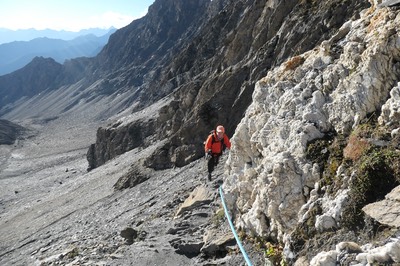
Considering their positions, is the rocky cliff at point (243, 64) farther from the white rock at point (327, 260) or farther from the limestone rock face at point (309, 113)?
the white rock at point (327, 260)

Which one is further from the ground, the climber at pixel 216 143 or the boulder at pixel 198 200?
the climber at pixel 216 143

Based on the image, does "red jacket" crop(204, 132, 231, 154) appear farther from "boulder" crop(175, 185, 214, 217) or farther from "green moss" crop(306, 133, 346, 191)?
"green moss" crop(306, 133, 346, 191)

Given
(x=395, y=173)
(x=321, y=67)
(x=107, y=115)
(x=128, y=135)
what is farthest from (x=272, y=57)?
(x=107, y=115)

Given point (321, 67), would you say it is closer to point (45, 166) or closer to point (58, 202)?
point (58, 202)

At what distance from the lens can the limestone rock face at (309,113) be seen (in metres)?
9.19

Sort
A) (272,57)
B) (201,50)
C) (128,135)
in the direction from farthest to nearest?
(201,50) → (128,135) → (272,57)

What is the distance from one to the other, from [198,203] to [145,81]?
16598cm

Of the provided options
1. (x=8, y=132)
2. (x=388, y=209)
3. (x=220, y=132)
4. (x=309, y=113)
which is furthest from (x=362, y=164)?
(x=8, y=132)

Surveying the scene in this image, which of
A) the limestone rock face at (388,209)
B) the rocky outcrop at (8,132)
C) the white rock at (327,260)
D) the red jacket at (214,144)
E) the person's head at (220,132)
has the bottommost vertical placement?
the white rock at (327,260)

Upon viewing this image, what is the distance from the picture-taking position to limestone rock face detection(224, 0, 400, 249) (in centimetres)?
919

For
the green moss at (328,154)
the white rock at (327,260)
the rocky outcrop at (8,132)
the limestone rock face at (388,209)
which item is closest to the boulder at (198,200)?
the green moss at (328,154)

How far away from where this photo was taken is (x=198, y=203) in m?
18.1

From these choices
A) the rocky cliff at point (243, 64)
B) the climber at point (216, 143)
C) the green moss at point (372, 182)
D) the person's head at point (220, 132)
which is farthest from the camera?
the rocky cliff at point (243, 64)

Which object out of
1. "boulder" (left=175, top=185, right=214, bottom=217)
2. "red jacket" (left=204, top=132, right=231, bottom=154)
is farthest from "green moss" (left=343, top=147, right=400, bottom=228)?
"boulder" (left=175, top=185, right=214, bottom=217)
